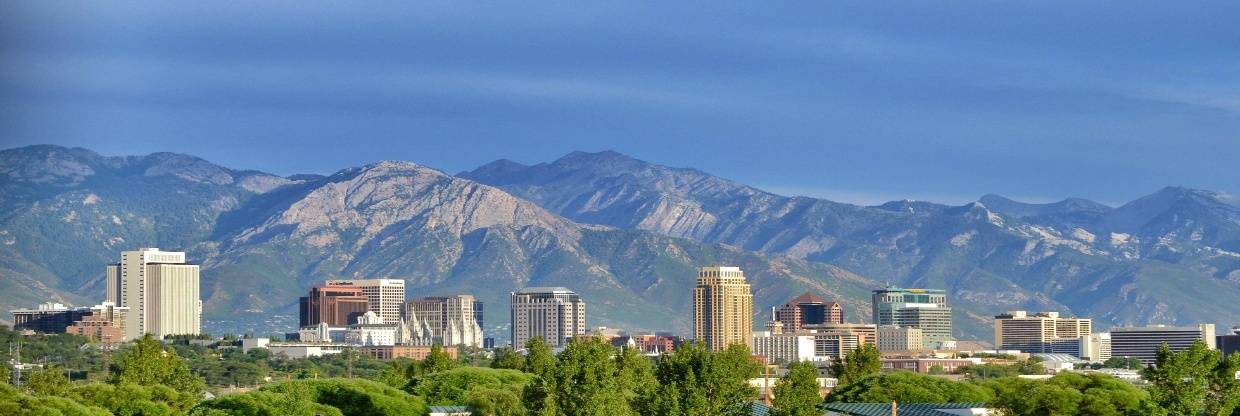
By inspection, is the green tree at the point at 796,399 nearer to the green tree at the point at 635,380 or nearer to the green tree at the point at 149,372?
the green tree at the point at 635,380

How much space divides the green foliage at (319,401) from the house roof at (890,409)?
107ft

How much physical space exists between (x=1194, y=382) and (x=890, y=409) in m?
38.0

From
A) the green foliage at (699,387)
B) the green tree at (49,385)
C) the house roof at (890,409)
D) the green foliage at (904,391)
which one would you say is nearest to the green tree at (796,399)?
the green foliage at (699,387)

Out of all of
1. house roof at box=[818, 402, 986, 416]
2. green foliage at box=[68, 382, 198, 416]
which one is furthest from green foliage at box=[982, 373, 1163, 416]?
green foliage at box=[68, 382, 198, 416]

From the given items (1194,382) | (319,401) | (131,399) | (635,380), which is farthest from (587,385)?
(319,401)

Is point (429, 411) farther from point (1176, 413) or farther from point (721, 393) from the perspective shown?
point (1176, 413)

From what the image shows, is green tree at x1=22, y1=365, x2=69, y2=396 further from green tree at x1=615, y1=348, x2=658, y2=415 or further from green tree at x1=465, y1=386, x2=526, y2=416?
green tree at x1=615, y1=348, x2=658, y2=415

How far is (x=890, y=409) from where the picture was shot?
156500 millimetres

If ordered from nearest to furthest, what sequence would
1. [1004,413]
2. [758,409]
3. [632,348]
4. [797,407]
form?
[797,407]
[1004,413]
[758,409]
[632,348]

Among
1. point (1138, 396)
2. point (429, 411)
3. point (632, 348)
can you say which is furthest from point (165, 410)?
point (1138, 396)

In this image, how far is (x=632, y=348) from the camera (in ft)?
602

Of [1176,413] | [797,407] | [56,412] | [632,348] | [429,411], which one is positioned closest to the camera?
[1176,413]

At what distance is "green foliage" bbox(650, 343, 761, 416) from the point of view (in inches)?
5330

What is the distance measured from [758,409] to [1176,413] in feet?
148
